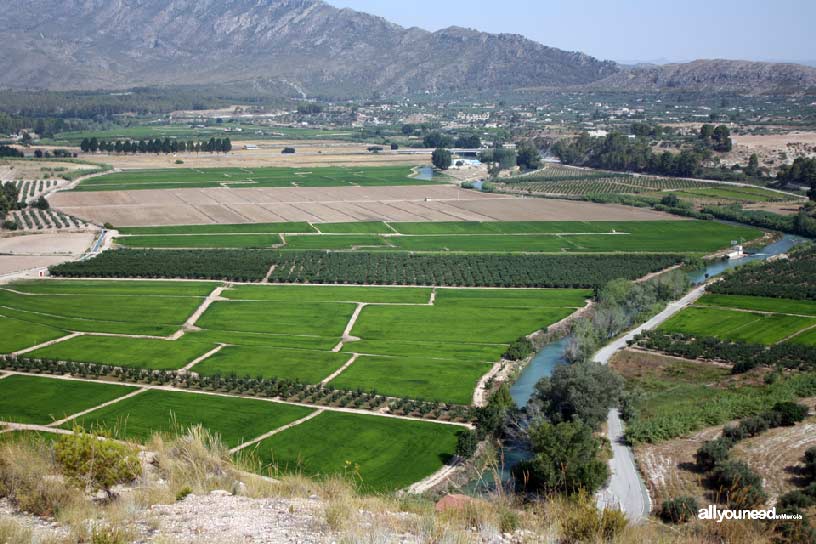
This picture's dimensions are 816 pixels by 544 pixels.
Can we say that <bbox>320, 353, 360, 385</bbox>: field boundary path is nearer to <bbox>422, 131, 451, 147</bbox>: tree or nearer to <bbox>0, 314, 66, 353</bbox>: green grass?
<bbox>0, 314, 66, 353</bbox>: green grass

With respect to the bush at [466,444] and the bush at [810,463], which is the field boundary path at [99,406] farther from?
the bush at [810,463]

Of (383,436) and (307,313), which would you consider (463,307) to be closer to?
(307,313)

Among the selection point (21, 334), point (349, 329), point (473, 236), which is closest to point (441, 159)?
point (473, 236)

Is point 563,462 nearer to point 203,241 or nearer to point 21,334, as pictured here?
point 21,334

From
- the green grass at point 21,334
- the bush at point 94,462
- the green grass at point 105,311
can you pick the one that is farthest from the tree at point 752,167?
the bush at point 94,462

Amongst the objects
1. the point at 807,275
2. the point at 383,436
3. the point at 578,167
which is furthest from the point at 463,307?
the point at 578,167

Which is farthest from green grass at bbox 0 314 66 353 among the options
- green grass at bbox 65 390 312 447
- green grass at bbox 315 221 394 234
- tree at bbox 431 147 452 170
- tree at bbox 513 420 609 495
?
tree at bbox 431 147 452 170
